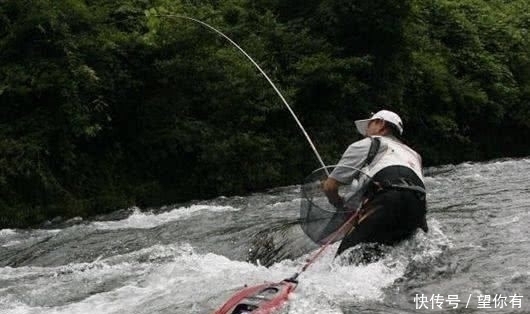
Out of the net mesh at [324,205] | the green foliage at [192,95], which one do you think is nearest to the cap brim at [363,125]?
the net mesh at [324,205]

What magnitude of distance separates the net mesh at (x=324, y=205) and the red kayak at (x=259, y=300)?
1.05m

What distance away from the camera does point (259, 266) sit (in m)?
6.06

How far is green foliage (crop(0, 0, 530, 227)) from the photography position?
39.2 ft

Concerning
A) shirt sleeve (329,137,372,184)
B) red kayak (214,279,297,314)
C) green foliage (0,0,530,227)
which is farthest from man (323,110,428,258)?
green foliage (0,0,530,227)

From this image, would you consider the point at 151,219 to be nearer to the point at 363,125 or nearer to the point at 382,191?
the point at 363,125

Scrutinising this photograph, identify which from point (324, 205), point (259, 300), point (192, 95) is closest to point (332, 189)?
point (324, 205)

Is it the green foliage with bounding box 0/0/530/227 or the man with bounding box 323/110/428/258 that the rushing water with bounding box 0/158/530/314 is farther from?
the green foliage with bounding box 0/0/530/227

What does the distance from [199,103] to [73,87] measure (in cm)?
326

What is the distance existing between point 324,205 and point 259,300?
4.91 ft

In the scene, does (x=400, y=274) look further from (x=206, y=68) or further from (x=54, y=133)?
(x=206, y=68)

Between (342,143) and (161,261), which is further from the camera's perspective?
(342,143)

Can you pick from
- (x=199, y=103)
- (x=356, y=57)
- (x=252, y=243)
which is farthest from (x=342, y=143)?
(x=252, y=243)

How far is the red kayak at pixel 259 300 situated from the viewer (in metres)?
4.16

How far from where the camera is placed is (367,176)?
546 cm
